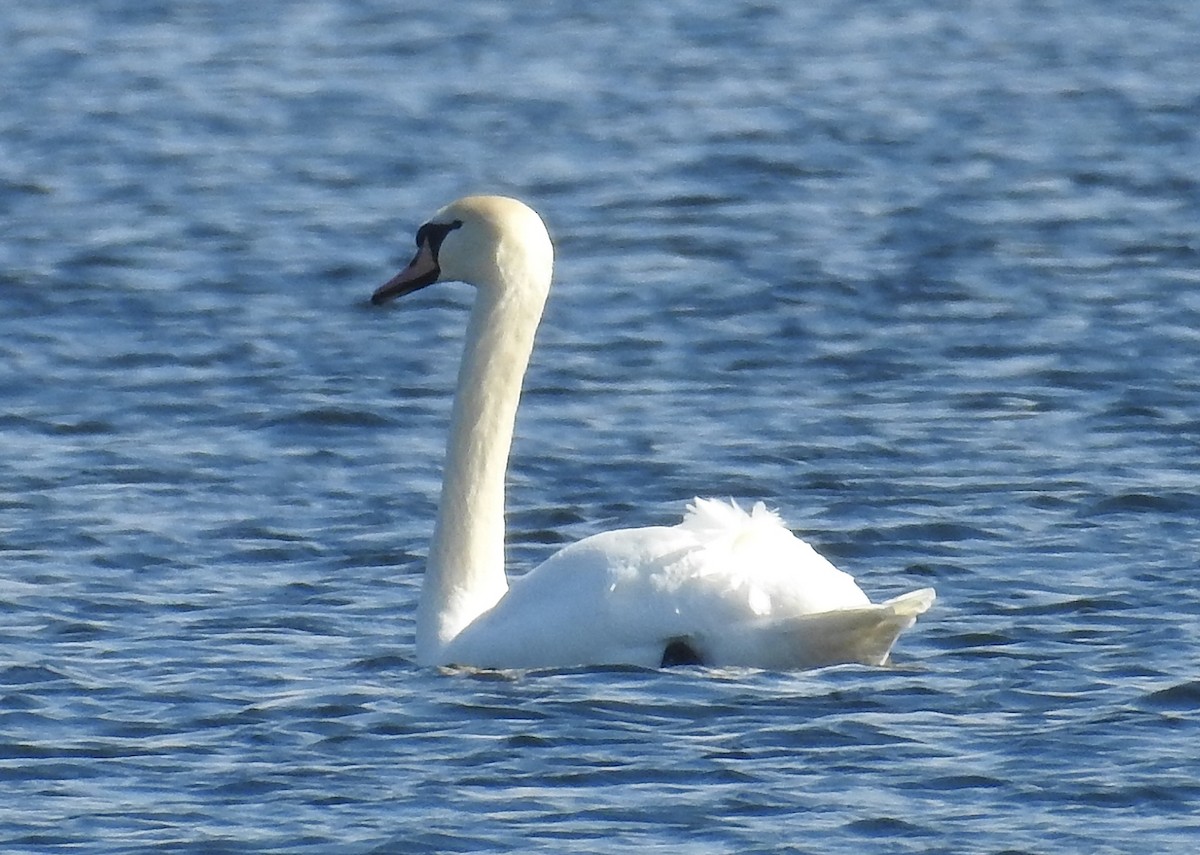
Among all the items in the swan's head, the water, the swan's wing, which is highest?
the swan's head

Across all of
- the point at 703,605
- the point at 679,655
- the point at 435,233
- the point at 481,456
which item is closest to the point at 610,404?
the point at 481,456

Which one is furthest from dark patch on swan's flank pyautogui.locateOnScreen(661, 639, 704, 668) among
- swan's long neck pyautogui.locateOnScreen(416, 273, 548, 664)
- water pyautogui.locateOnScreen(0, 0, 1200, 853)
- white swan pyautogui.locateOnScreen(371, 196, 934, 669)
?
swan's long neck pyautogui.locateOnScreen(416, 273, 548, 664)

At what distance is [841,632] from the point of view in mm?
7938

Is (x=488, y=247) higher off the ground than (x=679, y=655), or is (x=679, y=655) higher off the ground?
(x=488, y=247)

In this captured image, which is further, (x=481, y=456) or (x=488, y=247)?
(x=481, y=456)

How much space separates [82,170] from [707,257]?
14.4 feet

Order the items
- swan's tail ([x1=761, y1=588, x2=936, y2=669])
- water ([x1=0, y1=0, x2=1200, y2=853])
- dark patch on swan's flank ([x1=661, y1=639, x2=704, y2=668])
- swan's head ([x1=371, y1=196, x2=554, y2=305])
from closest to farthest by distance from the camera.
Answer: water ([x1=0, y1=0, x2=1200, y2=853]), swan's tail ([x1=761, y1=588, x2=936, y2=669]), dark patch on swan's flank ([x1=661, y1=639, x2=704, y2=668]), swan's head ([x1=371, y1=196, x2=554, y2=305])

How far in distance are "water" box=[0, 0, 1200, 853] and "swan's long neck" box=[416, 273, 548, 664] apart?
310mm

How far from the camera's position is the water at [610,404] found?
7.31 m

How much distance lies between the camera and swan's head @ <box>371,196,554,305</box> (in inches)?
349

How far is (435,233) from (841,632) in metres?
1.93

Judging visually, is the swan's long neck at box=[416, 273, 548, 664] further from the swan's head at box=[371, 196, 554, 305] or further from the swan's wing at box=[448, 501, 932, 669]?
the swan's wing at box=[448, 501, 932, 669]

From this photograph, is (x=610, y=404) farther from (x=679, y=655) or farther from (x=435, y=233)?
(x=679, y=655)

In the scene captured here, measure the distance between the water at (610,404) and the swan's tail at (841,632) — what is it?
0.09 m
